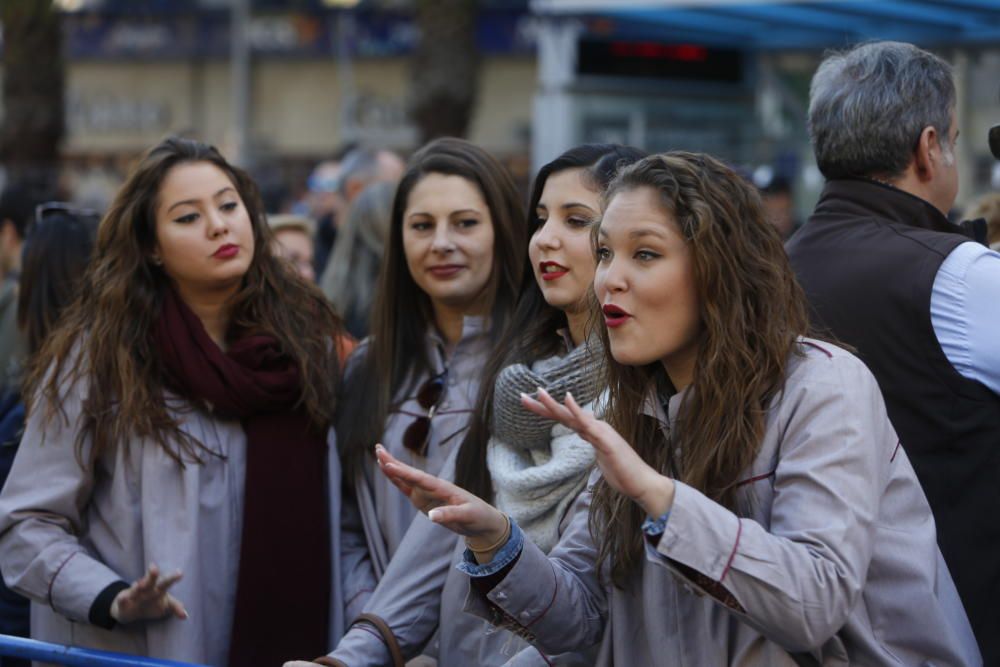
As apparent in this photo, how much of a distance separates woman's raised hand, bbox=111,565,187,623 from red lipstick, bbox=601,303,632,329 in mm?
1311

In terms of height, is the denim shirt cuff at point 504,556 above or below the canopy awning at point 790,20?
below

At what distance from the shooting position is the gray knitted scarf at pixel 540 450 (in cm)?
311

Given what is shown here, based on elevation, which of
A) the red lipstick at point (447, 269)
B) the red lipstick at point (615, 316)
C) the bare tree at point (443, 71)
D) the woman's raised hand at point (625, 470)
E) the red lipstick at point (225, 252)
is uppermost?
the bare tree at point (443, 71)

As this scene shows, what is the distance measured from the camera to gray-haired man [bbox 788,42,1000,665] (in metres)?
3.08

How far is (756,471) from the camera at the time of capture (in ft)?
8.11

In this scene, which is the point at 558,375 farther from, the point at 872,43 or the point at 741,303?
the point at 872,43

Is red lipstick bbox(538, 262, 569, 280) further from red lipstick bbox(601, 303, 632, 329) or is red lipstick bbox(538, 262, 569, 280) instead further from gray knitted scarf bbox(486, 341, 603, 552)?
red lipstick bbox(601, 303, 632, 329)

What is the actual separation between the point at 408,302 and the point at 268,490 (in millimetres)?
668

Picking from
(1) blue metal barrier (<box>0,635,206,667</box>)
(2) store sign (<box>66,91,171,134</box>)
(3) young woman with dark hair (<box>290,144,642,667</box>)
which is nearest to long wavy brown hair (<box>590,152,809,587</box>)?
(3) young woman with dark hair (<box>290,144,642,667</box>)

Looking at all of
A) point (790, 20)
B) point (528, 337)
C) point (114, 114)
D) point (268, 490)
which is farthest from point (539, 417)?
point (114, 114)

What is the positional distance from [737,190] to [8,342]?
3.56m

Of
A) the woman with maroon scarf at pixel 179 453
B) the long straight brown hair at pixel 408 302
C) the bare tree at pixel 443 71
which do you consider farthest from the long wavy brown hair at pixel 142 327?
the bare tree at pixel 443 71

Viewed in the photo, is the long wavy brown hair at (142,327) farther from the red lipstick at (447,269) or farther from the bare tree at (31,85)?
the bare tree at (31,85)

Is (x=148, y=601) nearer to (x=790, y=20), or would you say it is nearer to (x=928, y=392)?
(x=928, y=392)
